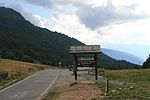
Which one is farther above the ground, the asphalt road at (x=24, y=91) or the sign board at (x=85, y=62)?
the sign board at (x=85, y=62)

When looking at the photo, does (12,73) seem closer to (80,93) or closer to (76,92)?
(76,92)

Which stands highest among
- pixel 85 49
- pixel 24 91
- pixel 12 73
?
pixel 85 49

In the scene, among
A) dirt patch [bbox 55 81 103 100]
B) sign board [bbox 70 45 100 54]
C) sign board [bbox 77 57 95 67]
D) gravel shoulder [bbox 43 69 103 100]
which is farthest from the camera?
sign board [bbox 77 57 95 67]

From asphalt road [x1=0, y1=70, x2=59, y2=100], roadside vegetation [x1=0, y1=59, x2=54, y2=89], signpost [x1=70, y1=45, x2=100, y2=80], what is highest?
signpost [x1=70, y1=45, x2=100, y2=80]

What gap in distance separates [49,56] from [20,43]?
2887 centimetres

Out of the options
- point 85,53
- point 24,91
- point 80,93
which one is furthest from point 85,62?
point 80,93

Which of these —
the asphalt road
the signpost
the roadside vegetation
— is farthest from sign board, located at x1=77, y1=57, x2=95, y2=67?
the roadside vegetation

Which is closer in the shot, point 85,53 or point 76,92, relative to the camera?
point 76,92

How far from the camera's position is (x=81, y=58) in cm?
3556

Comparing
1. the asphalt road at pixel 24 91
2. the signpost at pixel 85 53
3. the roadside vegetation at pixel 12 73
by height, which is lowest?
the asphalt road at pixel 24 91

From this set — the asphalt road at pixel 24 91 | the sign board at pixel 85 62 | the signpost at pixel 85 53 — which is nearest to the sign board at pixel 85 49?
the signpost at pixel 85 53

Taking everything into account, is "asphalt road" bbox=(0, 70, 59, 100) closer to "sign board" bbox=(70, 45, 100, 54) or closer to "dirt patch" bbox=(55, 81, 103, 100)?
"dirt patch" bbox=(55, 81, 103, 100)

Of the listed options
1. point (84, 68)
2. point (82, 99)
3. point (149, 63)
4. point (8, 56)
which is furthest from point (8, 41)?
point (82, 99)

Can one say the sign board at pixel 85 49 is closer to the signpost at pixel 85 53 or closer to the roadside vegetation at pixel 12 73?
the signpost at pixel 85 53
